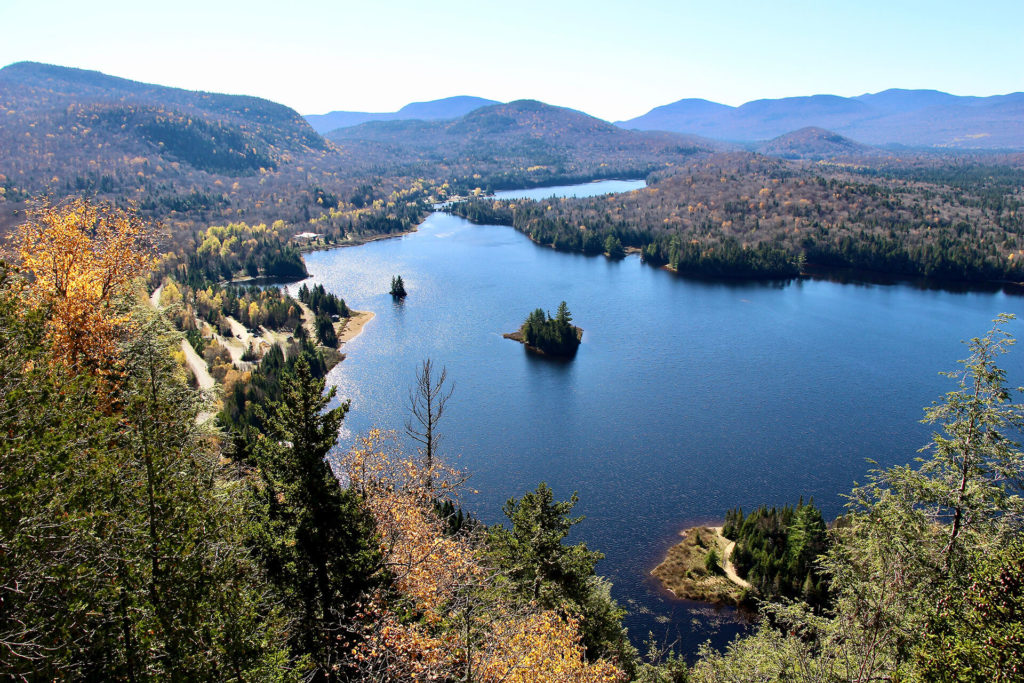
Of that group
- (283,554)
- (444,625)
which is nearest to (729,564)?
(444,625)

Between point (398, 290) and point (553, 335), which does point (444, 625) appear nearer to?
point (553, 335)

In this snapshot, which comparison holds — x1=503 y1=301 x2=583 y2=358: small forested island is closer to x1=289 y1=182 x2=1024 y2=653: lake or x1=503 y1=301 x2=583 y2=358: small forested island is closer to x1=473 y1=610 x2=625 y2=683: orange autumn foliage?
x1=289 y1=182 x2=1024 y2=653: lake

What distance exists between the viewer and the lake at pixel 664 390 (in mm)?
44750

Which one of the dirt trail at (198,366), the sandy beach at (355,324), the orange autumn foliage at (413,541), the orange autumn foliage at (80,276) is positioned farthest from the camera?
the sandy beach at (355,324)

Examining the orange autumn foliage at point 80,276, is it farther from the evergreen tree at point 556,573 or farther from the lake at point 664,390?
the lake at point 664,390

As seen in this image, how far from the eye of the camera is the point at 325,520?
18.5 m

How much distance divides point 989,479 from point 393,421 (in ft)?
152

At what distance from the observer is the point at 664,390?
6306 cm

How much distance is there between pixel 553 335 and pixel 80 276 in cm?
5827

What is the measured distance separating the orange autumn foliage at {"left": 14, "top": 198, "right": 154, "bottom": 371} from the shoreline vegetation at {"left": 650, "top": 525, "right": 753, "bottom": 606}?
32.7 meters

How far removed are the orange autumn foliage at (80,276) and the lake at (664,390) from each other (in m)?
28.6

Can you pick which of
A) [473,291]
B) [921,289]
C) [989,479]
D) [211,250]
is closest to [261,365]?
[473,291]

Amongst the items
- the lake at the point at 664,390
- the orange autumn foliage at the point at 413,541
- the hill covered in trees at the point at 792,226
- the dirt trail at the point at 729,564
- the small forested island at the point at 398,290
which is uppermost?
the hill covered in trees at the point at 792,226

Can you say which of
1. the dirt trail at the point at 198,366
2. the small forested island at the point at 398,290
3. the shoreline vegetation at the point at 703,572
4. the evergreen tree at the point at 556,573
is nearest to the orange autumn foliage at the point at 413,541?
the evergreen tree at the point at 556,573
